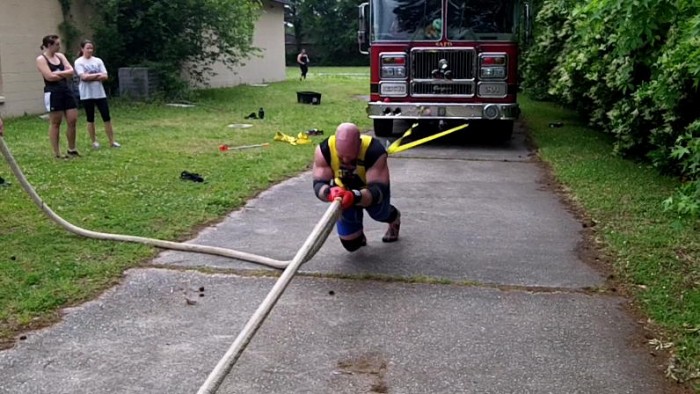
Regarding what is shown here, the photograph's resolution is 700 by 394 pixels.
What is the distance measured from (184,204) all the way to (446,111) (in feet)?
18.7

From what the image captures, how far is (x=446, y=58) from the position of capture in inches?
471

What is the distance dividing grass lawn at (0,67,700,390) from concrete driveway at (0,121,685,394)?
0.25 m

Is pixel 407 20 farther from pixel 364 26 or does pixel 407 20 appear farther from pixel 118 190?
pixel 118 190

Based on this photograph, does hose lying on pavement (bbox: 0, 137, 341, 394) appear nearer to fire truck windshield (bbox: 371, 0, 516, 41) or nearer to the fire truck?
the fire truck

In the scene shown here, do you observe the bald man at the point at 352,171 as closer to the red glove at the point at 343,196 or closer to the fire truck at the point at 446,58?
the red glove at the point at 343,196

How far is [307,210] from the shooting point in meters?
7.56

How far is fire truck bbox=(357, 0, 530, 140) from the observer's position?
38.8ft

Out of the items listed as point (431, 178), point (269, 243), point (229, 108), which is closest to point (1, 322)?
point (269, 243)

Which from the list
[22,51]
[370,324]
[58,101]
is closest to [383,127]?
[58,101]

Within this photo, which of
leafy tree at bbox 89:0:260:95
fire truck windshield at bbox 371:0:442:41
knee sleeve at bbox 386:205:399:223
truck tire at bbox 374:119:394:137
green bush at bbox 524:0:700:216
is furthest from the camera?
leafy tree at bbox 89:0:260:95

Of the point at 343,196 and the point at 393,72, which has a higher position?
the point at 393,72

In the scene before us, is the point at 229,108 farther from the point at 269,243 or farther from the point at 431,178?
the point at 269,243

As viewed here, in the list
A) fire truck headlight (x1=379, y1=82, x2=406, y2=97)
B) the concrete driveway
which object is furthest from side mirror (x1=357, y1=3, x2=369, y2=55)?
the concrete driveway

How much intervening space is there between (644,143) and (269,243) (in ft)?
20.3
